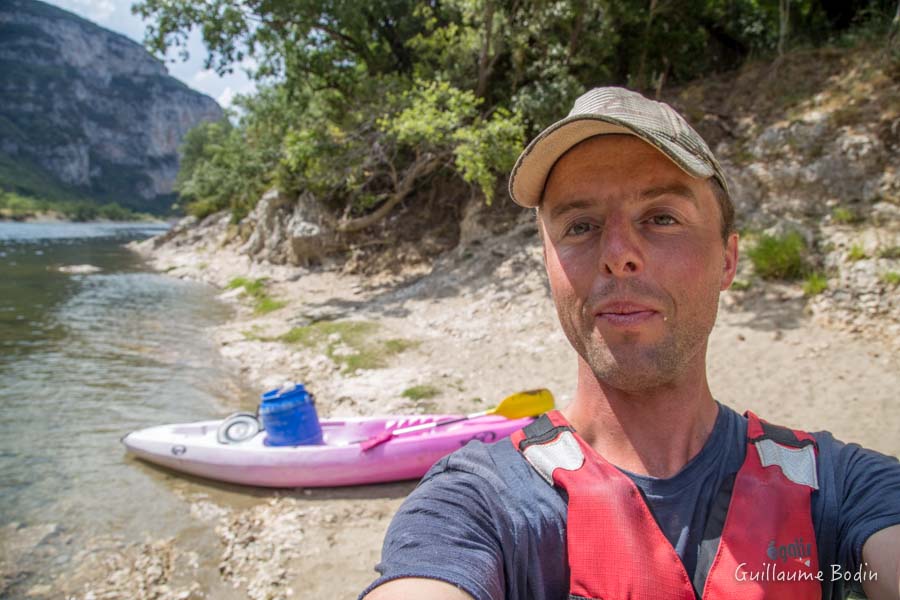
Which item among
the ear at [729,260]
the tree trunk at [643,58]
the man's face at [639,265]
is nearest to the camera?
the man's face at [639,265]

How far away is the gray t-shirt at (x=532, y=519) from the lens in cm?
129

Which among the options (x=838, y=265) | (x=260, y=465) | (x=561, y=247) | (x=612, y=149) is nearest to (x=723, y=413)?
(x=561, y=247)

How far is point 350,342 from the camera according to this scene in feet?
33.8

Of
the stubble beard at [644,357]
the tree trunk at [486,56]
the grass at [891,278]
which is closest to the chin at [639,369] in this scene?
the stubble beard at [644,357]

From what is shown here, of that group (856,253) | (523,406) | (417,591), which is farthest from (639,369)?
(856,253)

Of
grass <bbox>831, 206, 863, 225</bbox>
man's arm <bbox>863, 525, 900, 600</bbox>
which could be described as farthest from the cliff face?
man's arm <bbox>863, 525, 900, 600</bbox>

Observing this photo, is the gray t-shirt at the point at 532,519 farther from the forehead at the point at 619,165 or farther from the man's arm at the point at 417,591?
the forehead at the point at 619,165

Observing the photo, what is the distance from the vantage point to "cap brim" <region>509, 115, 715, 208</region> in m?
1.43

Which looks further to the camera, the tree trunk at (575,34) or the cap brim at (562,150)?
the tree trunk at (575,34)

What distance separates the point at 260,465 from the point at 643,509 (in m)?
5.04

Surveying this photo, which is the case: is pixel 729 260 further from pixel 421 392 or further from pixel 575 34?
pixel 575 34

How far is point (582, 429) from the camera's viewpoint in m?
1.68

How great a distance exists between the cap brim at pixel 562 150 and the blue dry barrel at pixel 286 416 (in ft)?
15.1

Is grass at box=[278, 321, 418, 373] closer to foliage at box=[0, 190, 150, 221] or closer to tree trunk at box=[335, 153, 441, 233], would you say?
tree trunk at box=[335, 153, 441, 233]
